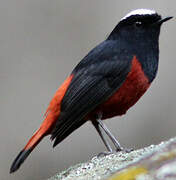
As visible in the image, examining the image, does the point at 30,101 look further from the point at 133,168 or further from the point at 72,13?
the point at 133,168

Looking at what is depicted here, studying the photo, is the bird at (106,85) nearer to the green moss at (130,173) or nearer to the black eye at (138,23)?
the black eye at (138,23)

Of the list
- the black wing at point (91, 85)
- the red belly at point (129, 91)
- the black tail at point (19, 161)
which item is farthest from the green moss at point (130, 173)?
the red belly at point (129, 91)

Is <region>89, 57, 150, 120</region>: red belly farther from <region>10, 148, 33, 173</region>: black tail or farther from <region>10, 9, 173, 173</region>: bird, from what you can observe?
<region>10, 148, 33, 173</region>: black tail

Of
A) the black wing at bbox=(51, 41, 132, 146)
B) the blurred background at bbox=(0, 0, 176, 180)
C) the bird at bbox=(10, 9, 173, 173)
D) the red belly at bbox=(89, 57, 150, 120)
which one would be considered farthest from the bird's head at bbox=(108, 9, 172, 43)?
the blurred background at bbox=(0, 0, 176, 180)

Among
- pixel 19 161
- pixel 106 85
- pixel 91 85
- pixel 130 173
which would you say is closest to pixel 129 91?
pixel 106 85

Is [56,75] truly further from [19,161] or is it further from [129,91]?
[19,161]

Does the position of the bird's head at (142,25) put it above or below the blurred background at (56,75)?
above
